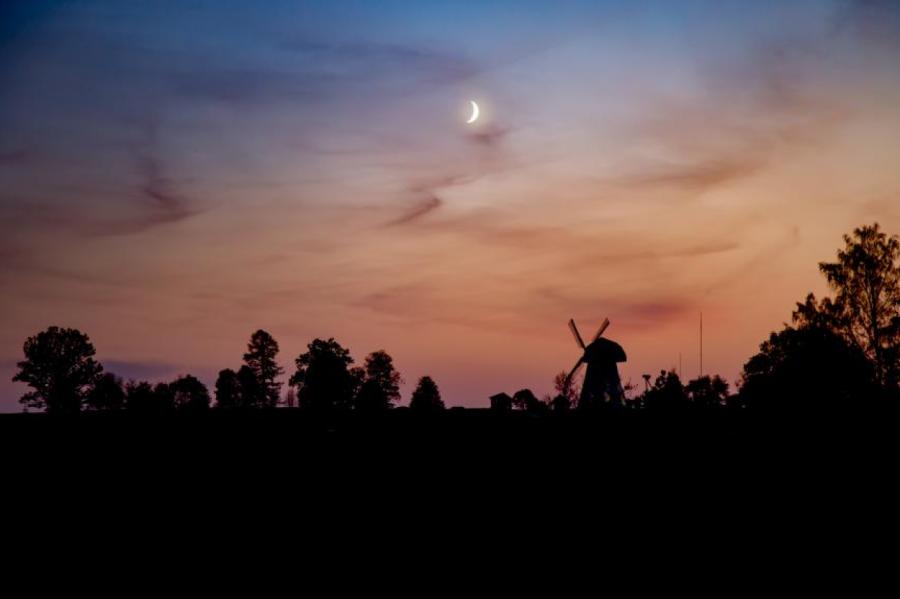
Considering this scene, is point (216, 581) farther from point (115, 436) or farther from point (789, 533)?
point (789, 533)

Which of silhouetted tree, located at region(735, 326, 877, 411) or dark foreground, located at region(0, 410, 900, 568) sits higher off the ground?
silhouetted tree, located at region(735, 326, 877, 411)

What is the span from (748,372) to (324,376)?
155 feet

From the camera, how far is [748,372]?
65.8m

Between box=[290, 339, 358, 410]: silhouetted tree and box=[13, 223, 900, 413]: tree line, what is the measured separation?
5.1 inches

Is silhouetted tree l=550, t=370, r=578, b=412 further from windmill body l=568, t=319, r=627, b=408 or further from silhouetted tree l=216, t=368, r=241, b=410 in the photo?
silhouetted tree l=216, t=368, r=241, b=410

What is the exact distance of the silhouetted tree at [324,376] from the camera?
7950 cm

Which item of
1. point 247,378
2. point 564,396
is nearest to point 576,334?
point 564,396

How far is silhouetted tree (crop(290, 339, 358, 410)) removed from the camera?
79.5m

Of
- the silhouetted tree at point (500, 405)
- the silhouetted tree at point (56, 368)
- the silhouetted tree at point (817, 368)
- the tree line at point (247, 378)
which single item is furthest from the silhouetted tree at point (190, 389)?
the silhouetted tree at point (817, 368)

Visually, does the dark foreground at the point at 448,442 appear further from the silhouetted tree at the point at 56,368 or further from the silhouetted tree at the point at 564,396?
the silhouetted tree at the point at 56,368

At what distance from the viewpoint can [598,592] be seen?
39.8 feet

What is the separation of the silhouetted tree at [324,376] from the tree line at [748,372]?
129 mm

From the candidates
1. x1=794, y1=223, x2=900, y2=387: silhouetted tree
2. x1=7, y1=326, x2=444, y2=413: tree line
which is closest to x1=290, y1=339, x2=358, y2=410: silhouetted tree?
x1=7, y1=326, x2=444, y2=413: tree line

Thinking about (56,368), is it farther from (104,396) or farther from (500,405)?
(500,405)
